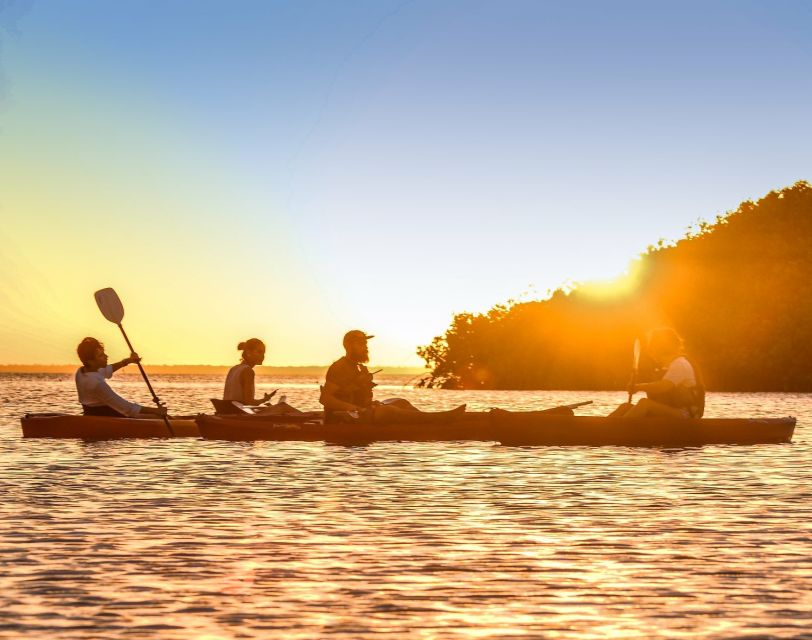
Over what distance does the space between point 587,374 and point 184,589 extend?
71.1 metres

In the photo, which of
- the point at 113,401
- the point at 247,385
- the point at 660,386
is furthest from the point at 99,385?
the point at 660,386

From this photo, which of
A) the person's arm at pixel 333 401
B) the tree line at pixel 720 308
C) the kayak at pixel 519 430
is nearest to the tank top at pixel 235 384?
the kayak at pixel 519 430

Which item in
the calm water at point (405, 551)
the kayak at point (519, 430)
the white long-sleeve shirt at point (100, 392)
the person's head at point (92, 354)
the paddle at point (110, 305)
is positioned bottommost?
the calm water at point (405, 551)

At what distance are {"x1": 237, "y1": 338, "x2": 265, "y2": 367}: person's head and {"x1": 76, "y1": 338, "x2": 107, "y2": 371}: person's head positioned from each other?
2.28 meters

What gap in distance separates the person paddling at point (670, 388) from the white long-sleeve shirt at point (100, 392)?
26.6 feet

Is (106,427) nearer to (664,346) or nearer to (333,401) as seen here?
(333,401)

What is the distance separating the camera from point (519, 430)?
2067cm

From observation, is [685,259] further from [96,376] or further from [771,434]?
[96,376]

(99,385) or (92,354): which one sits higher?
(92,354)

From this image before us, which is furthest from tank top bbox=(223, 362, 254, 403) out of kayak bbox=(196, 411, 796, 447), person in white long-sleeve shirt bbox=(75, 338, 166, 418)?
person in white long-sleeve shirt bbox=(75, 338, 166, 418)

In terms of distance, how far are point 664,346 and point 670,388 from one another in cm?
68

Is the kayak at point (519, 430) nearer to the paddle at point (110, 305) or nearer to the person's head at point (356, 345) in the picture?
the person's head at point (356, 345)

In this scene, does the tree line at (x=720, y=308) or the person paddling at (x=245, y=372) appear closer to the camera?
the person paddling at (x=245, y=372)

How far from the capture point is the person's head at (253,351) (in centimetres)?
2095
